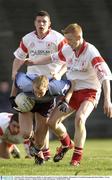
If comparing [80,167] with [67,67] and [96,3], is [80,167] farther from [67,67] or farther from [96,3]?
[96,3]

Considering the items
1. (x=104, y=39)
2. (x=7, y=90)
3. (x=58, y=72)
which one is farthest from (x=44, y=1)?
(x=58, y=72)

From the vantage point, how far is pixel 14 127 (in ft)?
36.4

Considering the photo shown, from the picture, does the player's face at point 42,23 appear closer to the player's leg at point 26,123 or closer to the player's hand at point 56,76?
the player's hand at point 56,76

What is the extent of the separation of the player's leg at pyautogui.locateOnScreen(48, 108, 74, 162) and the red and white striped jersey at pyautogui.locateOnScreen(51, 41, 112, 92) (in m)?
0.41

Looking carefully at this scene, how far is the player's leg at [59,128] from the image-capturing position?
9688 mm

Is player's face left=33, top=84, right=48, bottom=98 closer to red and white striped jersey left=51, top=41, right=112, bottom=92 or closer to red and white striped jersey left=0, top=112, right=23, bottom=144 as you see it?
red and white striped jersey left=51, top=41, right=112, bottom=92

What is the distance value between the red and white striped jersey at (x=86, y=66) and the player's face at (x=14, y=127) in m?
1.53

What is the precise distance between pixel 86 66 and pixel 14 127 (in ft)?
6.51

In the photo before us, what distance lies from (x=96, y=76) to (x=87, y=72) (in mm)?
123

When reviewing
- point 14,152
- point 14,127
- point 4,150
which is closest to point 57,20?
point 14,152

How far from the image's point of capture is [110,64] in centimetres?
2183

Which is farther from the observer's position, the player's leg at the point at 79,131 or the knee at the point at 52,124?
the knee at the point at 52,124

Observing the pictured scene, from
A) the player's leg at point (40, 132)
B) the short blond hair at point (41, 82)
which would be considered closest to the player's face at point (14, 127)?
the player's leg at point (40, 132)

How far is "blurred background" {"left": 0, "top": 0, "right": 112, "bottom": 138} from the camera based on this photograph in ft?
72.1
